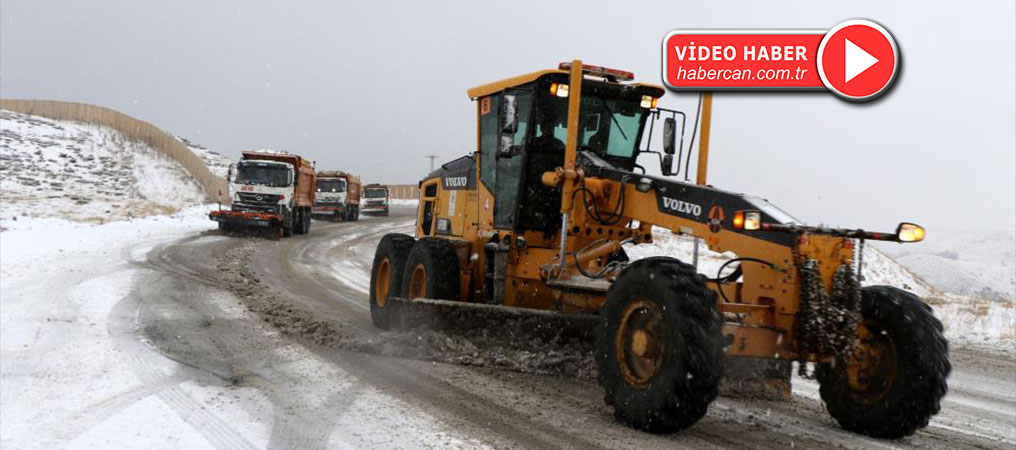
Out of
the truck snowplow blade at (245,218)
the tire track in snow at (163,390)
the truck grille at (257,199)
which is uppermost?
the truck grille at (257,199)

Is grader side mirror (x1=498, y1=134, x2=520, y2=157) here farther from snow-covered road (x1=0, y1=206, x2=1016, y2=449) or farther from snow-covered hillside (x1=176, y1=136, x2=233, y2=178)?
snow-covered hillside (x1=176, y1=136, x2=233, y2=178)

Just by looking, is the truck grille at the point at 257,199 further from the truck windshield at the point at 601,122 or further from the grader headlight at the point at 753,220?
the grader headlight at the point at 753,220

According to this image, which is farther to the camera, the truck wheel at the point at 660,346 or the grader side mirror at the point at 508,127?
the grader side mirror at the point at 508,127

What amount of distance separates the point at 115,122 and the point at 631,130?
50279mm

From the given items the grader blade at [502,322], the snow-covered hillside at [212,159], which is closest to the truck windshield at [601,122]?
the grader blade at [502,322]

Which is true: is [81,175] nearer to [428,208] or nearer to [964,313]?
[428,208]

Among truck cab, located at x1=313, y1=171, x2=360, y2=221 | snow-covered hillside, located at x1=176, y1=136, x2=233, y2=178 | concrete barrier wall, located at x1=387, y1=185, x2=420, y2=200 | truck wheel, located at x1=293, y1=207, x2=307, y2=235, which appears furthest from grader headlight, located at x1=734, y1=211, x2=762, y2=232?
concrete barrier wall, located at x1=387, y1=185, x2=420, y2=200

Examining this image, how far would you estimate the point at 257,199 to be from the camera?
2353 cm

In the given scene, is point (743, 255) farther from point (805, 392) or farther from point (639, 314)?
point (805, 392)

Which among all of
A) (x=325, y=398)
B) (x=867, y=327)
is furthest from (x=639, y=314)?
(x=325, y=398)

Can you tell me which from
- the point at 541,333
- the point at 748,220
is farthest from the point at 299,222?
the point at 748,220

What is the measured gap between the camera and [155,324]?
8031 millimetres

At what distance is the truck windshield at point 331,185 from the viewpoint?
37094 mm

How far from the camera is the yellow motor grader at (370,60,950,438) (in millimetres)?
4461
